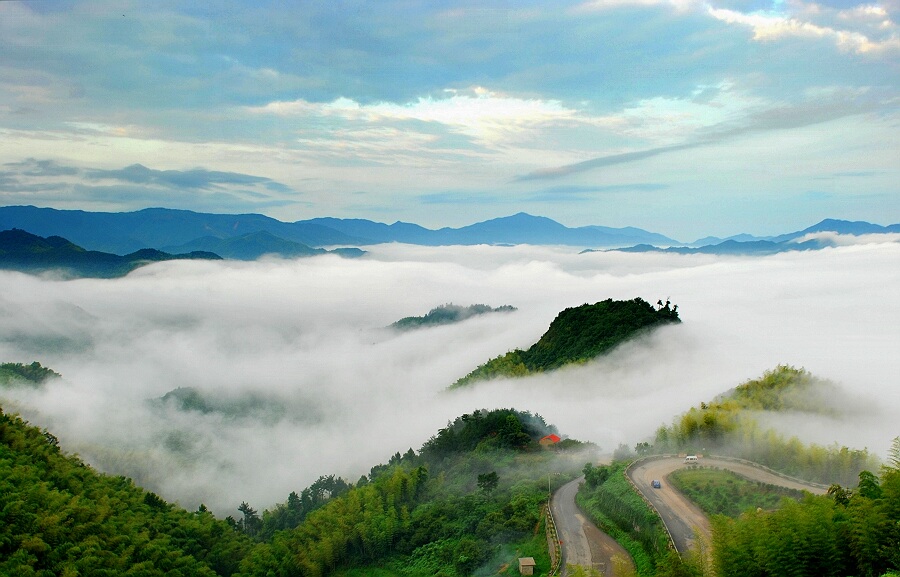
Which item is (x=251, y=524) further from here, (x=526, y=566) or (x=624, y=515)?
(x=624, y=515)

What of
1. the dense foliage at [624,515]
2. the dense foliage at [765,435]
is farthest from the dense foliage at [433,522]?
the dense foliage at [765,435]

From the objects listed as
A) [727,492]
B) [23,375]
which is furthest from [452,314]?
[727,492]

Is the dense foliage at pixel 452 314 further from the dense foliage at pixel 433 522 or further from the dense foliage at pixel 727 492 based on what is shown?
the dense foliage at pixel 727 492

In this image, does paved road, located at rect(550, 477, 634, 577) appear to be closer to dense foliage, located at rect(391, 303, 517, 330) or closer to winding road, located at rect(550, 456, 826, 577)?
winding road, located at rect(550, 456, 826, 577)

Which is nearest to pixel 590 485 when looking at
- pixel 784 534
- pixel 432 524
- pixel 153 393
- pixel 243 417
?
pixel 432 524

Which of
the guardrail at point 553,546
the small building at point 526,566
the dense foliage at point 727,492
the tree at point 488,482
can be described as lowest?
the tree at point 488,482
